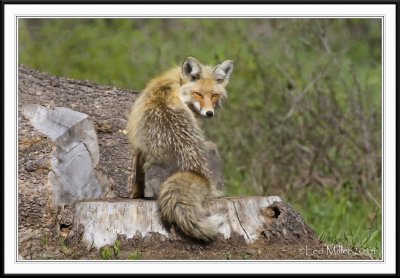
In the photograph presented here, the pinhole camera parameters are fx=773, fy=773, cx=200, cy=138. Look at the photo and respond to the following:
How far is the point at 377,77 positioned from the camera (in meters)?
15.8

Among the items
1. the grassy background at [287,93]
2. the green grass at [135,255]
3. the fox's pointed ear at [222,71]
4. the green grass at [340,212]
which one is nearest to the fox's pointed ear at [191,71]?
the fox's pointed ear at [222,71]

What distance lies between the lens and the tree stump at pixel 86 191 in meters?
8.34

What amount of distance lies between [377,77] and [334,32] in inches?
70.8

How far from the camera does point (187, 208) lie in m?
8.03

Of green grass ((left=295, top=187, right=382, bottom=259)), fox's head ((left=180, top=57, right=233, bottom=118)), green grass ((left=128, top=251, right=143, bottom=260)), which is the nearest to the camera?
A: green grass ((left=128, top=251, right=143, bottom=260))

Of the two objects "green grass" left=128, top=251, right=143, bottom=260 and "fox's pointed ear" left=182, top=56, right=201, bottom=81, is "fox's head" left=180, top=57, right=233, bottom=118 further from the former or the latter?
"green grass" left=128, top=251, right=143, bottom=260

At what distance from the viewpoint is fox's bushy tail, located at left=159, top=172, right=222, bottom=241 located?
8.02 metres

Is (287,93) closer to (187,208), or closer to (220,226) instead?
(220,226)

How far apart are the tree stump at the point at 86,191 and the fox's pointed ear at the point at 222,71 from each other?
146 centimetres

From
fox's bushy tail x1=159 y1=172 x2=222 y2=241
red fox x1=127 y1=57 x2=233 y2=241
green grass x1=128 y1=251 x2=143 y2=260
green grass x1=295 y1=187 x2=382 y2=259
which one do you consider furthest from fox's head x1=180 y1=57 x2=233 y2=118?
green grass x1=295 y1=187 x2=382 y2=259

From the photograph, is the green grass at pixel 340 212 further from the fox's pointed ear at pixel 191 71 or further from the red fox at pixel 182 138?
the fox's pointed ear at pixel 191 71

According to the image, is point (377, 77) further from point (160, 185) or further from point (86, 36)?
point (160, 185)

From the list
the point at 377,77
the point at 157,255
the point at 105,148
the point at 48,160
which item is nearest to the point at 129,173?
the point at 105,148

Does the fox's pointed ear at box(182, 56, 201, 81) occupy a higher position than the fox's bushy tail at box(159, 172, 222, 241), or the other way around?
the fox's pointed ear at box(182, 56, 201, 81)
